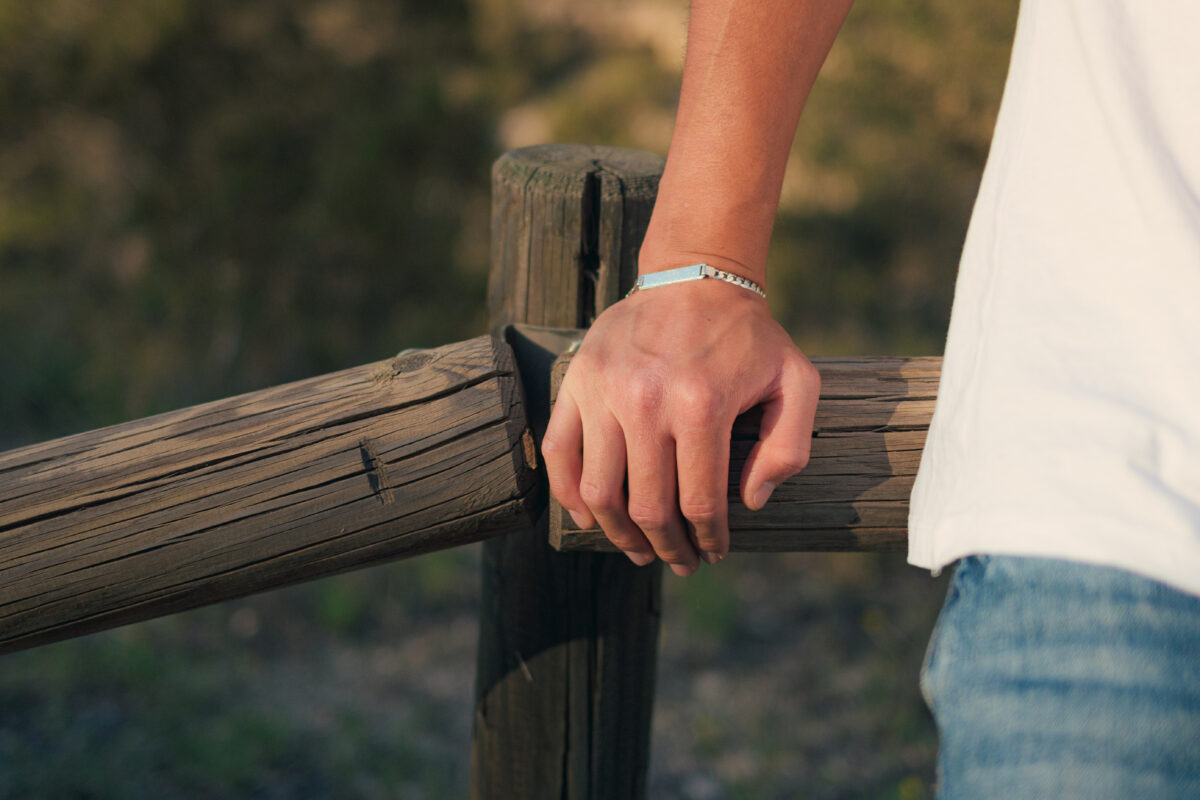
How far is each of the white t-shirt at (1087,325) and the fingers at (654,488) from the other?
200 mm

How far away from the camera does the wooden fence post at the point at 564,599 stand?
118cm

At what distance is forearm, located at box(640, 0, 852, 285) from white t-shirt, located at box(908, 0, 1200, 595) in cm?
21

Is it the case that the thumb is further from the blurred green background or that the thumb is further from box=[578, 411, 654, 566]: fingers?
the blurred green background

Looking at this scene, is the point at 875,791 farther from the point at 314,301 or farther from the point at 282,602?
the point at 314,301

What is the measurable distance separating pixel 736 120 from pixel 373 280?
3.83 meters

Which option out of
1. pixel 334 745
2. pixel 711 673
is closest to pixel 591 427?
pixel 334 745

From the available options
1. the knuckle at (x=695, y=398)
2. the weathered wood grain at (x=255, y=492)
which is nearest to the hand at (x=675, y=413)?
the knuckle at (x=695, y=398)

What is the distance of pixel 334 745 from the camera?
112 inches

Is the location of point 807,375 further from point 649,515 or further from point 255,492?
point 255,492

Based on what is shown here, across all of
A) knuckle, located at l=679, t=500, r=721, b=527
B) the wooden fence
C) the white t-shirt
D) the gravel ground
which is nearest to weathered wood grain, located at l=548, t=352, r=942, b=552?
the wooden fence

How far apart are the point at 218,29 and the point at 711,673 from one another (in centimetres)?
372

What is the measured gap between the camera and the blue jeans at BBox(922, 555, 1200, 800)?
504mm

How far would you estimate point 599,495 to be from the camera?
78cm

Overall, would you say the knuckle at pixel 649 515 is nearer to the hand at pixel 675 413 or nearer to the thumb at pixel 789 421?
the hand at pixel 675 413
